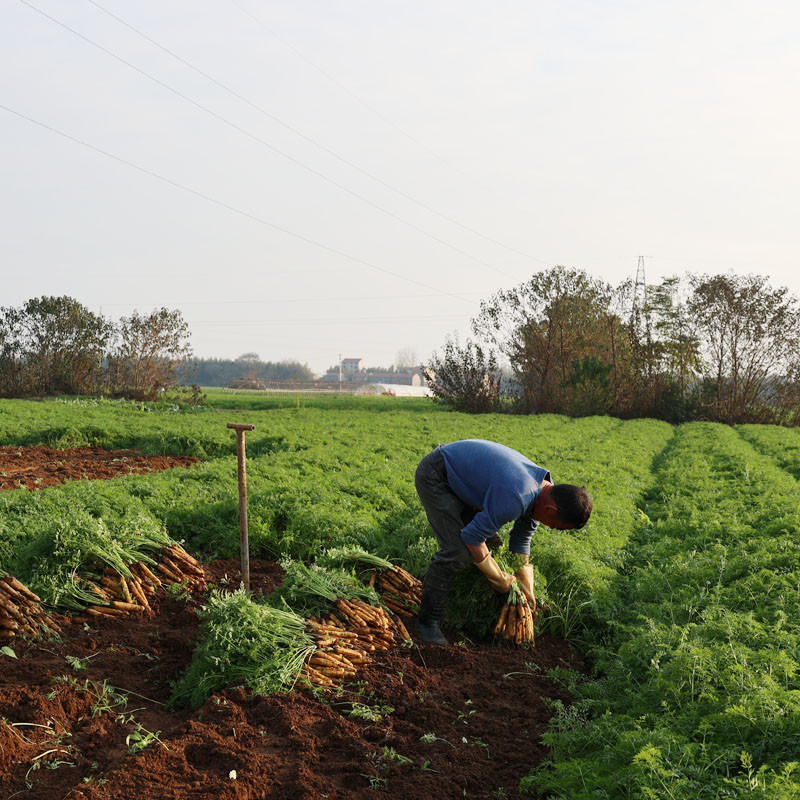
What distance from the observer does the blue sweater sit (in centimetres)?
511

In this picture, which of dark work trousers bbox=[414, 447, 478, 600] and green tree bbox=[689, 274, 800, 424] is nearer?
dark work trousers bbox=[414, 447, 478, 600]

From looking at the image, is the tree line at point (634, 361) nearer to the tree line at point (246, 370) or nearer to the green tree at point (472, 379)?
the green tree at point (472, 379)

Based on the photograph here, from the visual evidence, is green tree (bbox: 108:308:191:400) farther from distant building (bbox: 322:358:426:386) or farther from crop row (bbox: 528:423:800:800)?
distant building (bbox: 322:358:426:386)

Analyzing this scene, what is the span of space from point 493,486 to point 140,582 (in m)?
3.42

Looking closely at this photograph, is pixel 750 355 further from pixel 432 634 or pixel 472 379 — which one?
pixel 432 634

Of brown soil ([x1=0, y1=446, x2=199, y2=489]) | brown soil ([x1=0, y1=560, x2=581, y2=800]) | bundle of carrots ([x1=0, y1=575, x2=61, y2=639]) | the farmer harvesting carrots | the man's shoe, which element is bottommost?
brown soil ([x1=0, y1=560, x2=581, y2=800])

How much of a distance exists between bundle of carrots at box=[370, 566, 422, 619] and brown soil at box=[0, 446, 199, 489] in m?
8.04

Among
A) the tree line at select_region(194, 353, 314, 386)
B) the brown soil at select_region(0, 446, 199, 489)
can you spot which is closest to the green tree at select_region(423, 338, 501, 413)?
the brown soil at select_region(0, 446, 199, 489)

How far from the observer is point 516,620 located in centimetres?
585

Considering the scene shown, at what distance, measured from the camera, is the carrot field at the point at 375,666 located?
3.68 m

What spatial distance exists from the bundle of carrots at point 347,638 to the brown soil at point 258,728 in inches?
5.0

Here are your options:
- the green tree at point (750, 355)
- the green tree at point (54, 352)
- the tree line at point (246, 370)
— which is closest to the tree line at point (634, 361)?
the green tree at point (750, 355)

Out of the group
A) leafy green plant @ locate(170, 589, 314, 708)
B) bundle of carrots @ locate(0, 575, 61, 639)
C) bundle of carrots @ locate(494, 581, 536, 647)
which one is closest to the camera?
leafy green plant @ locate(170, 589, 314, 708)

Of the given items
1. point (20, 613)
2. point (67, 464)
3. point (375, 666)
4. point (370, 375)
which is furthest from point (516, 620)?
point (370, 375)
